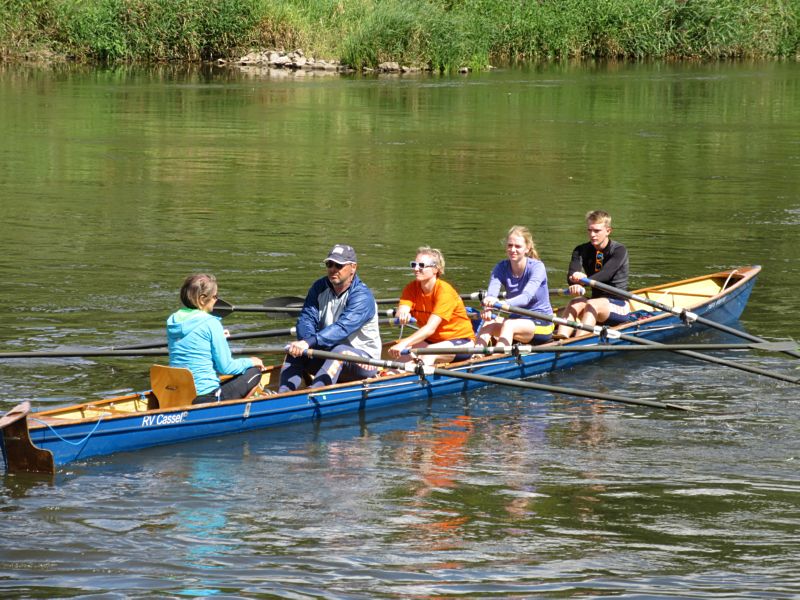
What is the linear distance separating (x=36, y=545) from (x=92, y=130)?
2397 cm

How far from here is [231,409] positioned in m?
10.6

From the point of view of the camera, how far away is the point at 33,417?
9.76 meters

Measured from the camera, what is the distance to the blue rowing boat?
9.70m

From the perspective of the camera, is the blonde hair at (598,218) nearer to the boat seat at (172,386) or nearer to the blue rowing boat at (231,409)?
the blue rowing boat at (231,409)

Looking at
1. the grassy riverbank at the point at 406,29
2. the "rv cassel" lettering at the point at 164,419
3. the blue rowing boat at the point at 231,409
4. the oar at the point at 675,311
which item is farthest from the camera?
the grassy riverbank at the point at 406,29

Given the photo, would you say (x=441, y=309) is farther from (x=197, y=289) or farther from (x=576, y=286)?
(x=197, y=289)

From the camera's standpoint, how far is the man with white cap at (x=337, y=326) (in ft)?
36.9

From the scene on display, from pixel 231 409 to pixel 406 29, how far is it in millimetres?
38301

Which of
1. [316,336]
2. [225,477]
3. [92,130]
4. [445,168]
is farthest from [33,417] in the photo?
[92,130]

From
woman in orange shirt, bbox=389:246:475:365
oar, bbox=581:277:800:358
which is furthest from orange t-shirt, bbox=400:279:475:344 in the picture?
oar, bbox=581:277:800:358

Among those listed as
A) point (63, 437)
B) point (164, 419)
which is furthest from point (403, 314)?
point (63, 437)

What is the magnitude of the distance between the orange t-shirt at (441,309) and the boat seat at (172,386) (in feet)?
8.66

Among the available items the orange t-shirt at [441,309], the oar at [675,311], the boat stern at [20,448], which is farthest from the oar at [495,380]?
the boat stern at [20,448]

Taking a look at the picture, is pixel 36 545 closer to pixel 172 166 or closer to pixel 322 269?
pixel 322 269
